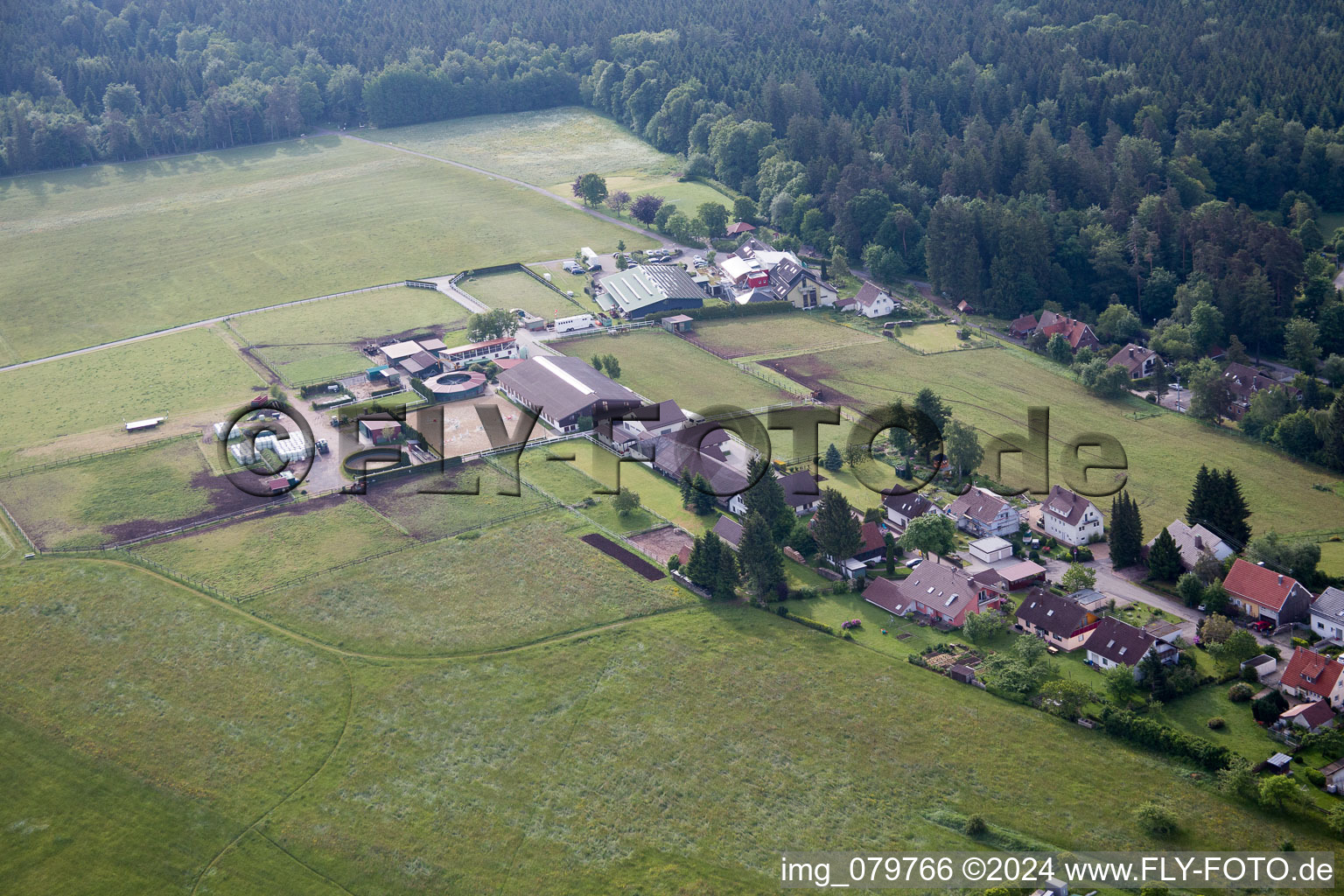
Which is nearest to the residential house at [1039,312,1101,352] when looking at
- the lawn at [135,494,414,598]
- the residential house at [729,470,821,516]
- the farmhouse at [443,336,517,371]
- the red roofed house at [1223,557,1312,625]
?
the residential house at [729,470,821,516]

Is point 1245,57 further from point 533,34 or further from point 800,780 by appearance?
point 800,780

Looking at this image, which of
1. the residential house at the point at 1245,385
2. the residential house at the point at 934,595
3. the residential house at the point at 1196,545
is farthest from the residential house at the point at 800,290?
the residential house at the point at 934,595

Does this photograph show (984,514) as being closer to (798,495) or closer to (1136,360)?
(798,495)

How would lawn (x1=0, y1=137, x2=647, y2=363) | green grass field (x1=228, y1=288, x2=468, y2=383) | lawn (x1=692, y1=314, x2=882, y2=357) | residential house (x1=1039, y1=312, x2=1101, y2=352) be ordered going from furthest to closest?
lawn (x1=0, y1=137, x2=647, y2=363) → lawn (x1=692, y1=314, x2=882, y2=357) → green grass field (x1=228, y1=288, x2=468, y2=383) → residential house (x1=1039, y1=312, x2=1101, y2=352)

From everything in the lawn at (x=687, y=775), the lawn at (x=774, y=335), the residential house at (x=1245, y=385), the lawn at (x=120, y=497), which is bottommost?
the lawn at (x=687, y=775)

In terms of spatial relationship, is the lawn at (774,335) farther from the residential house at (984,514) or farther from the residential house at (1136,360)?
the residential house at (984,514)

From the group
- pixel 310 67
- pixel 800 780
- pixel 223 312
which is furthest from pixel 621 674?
pixel 310 67

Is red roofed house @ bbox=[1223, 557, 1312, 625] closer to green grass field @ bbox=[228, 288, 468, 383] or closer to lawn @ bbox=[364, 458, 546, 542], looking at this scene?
lawn @ bbox=[364, 458, 546, 542]
